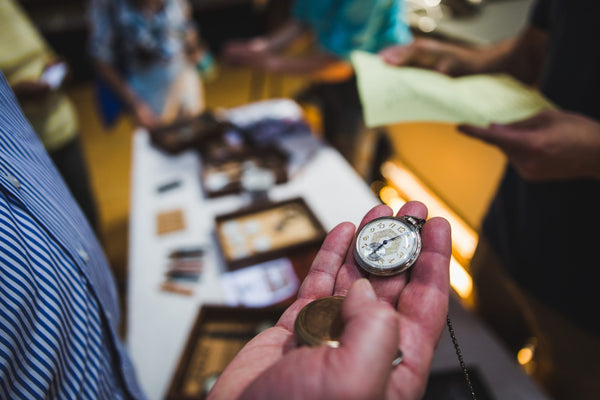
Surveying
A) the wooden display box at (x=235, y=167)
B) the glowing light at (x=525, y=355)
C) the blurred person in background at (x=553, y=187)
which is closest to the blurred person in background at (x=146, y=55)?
the wooden display box at (x=235, y=167)

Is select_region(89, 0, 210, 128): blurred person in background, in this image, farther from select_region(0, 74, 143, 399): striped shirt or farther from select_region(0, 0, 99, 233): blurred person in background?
select_region(0, 74, 143, 399): striped shirt

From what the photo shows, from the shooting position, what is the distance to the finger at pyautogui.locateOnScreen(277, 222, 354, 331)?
83cm

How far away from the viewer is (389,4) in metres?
2.32

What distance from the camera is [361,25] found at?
2359mm

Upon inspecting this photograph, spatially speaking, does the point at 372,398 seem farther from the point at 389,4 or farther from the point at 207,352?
A: the point at 389,4

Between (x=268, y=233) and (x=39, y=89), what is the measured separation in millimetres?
1411

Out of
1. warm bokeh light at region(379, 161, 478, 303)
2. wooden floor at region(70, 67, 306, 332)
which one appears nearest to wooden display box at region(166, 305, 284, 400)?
warm bokeh light at region(379, 161, 478, 303)

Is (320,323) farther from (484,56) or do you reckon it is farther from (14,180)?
(484,56)

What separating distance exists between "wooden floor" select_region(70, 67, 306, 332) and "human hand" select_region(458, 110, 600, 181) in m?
2.77

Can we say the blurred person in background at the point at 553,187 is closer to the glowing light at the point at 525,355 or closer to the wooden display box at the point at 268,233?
the glowing light at the point at 525,355

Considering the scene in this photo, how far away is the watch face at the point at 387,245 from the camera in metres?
0.83

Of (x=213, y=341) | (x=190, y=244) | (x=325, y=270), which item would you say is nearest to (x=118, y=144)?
(x=190, y=244)

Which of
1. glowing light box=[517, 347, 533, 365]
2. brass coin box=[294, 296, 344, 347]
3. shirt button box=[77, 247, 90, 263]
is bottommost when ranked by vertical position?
glowing light box=[517, 347, 533, 365]

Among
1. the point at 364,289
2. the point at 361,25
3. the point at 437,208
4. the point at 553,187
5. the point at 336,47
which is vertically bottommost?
the point at 437,208
